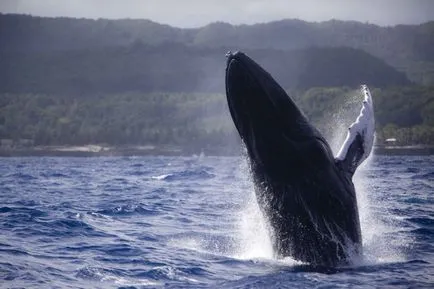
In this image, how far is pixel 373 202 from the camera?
72.6ft

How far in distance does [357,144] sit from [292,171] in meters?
1.26

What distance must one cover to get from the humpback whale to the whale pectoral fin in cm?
2

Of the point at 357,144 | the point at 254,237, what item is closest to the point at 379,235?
the point at 254,237

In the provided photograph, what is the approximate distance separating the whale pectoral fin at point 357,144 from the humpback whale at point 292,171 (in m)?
0.02

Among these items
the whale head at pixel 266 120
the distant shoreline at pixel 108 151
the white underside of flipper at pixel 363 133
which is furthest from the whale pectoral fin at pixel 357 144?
the distant shoreline at pixel 108 151

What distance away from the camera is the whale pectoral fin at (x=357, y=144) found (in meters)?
11.0

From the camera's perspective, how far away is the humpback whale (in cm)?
1035

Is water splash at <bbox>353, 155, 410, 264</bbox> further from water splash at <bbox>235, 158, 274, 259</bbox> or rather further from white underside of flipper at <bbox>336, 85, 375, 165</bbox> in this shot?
water splash at <bbox>235, 158, 274, 259</bbox>

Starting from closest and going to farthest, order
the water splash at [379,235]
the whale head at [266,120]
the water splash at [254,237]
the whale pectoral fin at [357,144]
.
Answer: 1. the whale head at [266,120]
2. the whale pectoral fin at [357,144]
3. the water splash at [254,237]
4. the water splash at [379,235]

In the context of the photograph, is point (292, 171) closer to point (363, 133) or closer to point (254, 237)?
point (363, 133)

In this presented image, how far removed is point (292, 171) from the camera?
1056cm

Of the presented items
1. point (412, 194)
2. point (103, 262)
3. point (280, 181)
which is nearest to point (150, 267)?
point (103, 262)

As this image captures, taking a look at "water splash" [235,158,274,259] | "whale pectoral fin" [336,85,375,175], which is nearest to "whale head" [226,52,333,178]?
"whale pectoral fin" [336,85,375,175]

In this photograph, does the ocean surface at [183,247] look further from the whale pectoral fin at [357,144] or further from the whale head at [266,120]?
the whale pectoral fin at [357,144]
